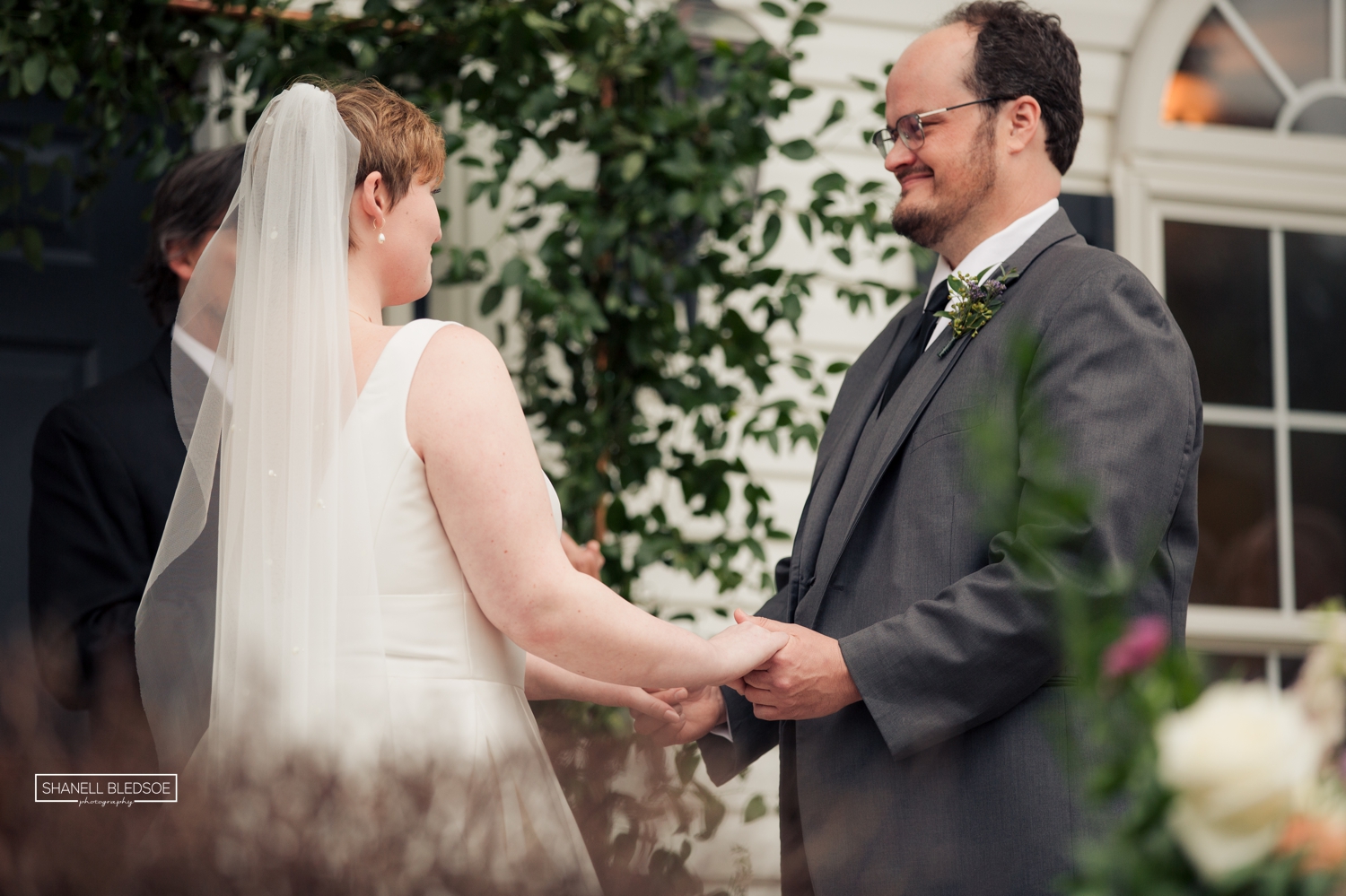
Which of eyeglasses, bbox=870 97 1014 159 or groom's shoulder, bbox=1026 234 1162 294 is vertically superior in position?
eyeglasses, bbox=870 97 1014 159

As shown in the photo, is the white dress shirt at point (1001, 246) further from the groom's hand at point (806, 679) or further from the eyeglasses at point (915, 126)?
the groom's hand at point (806, 679)

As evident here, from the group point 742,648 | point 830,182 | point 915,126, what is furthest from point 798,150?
point 742,648

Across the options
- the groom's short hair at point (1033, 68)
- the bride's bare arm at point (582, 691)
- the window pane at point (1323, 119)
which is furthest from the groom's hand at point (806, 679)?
the window pane at point (1323, 119)

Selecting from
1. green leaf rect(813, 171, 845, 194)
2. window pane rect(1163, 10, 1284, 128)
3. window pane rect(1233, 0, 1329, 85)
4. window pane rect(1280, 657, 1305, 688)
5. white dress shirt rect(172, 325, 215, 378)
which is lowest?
window pane rect(1280, 657, 1305, 688)

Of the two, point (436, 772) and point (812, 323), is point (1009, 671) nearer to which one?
point (436, 772)

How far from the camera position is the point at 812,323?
4.48 m

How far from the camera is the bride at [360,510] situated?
2.02 meters

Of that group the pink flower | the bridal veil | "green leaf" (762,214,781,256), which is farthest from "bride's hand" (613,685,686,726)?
the pink flower

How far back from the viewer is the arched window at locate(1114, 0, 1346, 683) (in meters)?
4.81

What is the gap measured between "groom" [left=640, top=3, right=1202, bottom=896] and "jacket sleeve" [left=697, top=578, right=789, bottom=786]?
0.28 ft

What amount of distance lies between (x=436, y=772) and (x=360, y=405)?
3.33ft

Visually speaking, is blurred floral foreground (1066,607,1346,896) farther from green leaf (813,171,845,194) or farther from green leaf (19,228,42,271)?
green leaf (19,228,42,271)

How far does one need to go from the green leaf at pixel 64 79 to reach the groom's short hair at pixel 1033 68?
213 centimetres

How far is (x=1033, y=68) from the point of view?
2678mm
